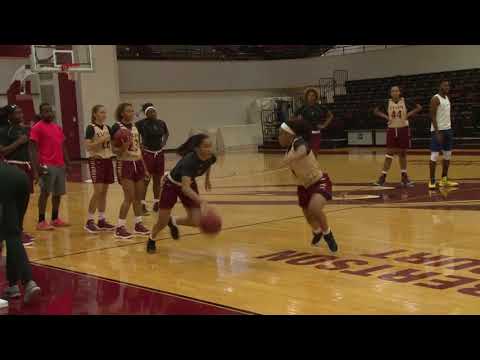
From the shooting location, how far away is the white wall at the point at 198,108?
2747cm

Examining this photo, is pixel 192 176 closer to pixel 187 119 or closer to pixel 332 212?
pixel 332 212

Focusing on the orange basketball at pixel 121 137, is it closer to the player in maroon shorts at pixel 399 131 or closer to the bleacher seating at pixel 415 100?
the player in maroon shorts at pixel 399 131

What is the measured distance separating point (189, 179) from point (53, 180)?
302 centimetres

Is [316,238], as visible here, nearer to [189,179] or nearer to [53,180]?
[189,179]

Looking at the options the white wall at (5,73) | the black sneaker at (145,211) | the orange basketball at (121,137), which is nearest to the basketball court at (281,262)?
the black sneaker at (145,211)

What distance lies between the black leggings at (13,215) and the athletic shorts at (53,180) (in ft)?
11.3

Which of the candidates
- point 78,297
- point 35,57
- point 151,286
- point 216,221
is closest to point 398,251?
point 216,221

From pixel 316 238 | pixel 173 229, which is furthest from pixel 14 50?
pixel 316 238

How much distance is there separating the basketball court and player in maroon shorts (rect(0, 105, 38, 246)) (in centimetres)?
91

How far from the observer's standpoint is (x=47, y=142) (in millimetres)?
8648

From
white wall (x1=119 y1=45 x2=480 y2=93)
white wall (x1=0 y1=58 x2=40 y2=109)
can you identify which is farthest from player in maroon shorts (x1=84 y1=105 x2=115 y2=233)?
white wall (x1=119 y1=45 x2=480 y2=93)

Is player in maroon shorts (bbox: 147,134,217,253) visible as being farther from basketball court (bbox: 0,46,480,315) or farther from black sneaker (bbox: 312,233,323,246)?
black sneaker (bbox: 312,233,323,246)

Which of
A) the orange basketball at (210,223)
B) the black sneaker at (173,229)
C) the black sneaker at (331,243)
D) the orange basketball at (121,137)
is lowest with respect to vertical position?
the black sneaker at (331,243)
